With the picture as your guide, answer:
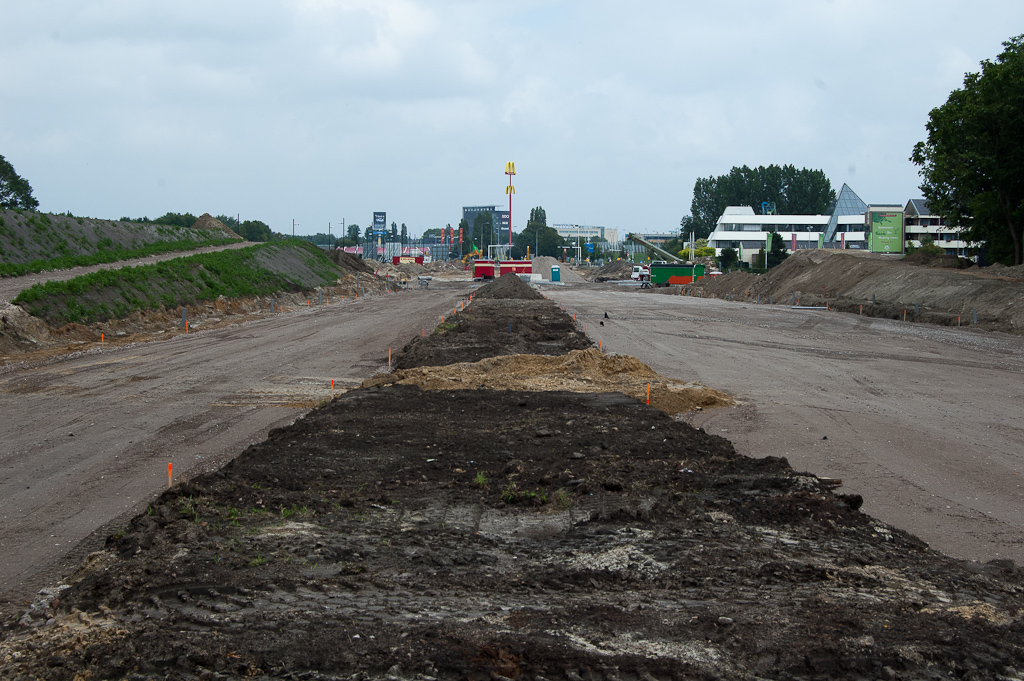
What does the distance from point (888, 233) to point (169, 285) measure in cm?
7014

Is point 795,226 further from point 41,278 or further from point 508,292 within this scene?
point 41,278

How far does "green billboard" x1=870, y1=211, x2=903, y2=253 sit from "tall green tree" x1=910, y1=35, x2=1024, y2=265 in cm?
3316

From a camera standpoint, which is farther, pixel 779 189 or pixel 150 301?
pixel 779 189

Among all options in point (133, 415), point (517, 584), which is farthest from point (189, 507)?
point (133, 415)

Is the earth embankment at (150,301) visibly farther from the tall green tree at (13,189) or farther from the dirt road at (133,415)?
the tall green tree at (13,189)

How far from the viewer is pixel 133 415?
14.7 meters

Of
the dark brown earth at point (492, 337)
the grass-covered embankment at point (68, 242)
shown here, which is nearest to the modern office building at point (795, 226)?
the grass-covered embankment at point (68, 242)

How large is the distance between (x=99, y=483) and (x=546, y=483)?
6.09 m

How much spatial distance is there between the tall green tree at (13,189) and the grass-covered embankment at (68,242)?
4739 cm

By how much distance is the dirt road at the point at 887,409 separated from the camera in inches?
371

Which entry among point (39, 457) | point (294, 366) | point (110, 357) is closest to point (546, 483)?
point (39, 457)

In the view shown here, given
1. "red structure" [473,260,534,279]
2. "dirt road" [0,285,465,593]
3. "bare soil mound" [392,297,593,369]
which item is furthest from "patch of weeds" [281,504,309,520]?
"red structure" [473,260,534,279]

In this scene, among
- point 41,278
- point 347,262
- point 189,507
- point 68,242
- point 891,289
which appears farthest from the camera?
point 347,262

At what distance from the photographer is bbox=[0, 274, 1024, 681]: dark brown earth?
4887 mm
